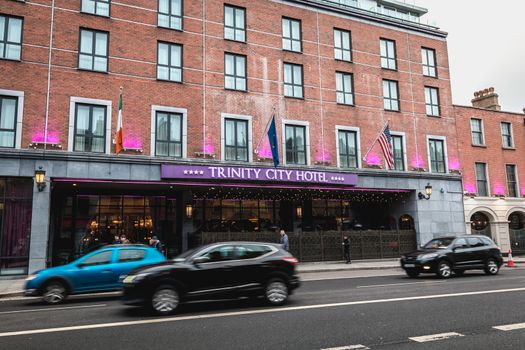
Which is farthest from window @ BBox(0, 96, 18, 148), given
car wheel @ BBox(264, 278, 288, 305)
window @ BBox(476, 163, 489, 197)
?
window @ BBox(476, 163, 489, 197)

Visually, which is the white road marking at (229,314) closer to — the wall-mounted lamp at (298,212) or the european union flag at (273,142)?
the european union flag at (273,142)

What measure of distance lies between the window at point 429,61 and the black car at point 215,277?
77.9 ft

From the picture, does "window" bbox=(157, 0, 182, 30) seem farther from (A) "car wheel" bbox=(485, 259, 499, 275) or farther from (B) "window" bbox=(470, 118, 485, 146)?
(B) "window" bbox=(470, 118, 485, 146)

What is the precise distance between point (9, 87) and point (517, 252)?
109 ft

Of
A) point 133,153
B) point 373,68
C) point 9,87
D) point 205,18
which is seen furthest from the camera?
point 373,68

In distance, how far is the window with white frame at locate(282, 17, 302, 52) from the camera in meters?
25.4

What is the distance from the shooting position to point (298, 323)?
26.5 feet

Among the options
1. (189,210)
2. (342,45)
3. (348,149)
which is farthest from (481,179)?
(189,210)

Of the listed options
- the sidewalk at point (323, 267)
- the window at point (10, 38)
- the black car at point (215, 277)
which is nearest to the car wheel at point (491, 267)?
the sidewalk at point (323, 267)

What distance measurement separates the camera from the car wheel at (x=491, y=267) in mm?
17155

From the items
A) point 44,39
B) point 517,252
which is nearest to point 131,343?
point 44,39

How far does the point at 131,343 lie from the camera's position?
677 centimetres

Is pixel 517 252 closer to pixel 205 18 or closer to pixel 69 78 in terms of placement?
pixel 205 18

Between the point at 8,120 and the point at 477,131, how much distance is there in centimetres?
2942
